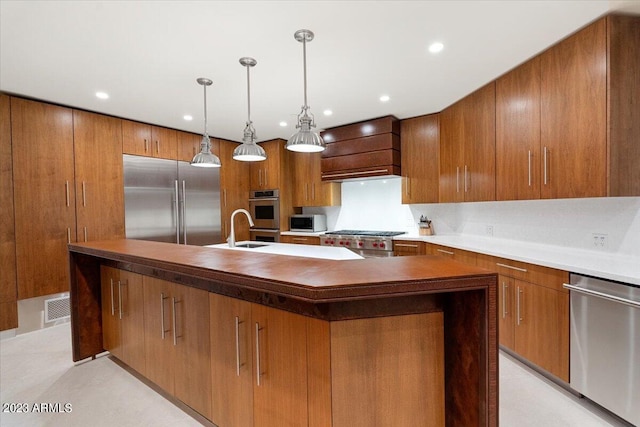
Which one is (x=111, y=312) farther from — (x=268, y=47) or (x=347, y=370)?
(x=268, y=47)

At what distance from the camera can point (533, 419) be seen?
189 cm

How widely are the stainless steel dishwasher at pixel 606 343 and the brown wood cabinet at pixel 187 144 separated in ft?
→ 15.9

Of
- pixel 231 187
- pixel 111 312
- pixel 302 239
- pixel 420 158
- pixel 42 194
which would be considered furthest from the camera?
pixel 231 187

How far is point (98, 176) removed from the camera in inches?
149

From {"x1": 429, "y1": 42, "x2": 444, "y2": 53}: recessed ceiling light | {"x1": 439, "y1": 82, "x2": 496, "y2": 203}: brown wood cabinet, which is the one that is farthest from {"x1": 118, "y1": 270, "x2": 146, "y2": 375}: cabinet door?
{"x1": 439, "y1": 82, "x2": 496, "y2": 203}: brown wood cabinet

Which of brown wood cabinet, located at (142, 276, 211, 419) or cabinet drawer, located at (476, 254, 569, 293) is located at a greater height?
cabinet drawer, located at (476, 254, 569, 293)

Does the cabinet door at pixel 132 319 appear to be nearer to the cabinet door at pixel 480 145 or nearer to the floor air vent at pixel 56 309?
the floor air vent at pixel 56 309

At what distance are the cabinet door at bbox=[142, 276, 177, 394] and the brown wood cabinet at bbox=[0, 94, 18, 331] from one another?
217cm

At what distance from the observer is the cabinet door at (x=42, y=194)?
125 inches

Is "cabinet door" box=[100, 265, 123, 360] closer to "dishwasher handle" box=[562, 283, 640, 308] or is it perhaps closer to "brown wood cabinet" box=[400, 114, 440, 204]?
"dishwasher handle" box=[562, 283, 640, 308]

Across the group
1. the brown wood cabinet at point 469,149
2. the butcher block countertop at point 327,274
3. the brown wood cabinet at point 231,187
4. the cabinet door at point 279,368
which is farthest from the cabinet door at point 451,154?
the brown wood cabinet at point 231,187

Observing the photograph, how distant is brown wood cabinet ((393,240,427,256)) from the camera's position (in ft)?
12.5

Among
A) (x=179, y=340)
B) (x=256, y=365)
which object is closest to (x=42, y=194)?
(x=179, y=340)

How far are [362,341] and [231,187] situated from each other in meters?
4.49
